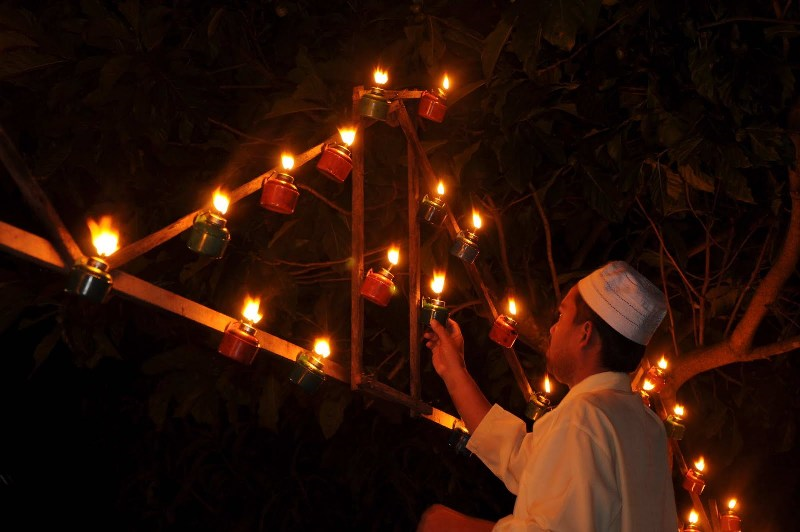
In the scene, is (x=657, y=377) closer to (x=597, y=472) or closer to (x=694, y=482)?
(x=694, y=482)

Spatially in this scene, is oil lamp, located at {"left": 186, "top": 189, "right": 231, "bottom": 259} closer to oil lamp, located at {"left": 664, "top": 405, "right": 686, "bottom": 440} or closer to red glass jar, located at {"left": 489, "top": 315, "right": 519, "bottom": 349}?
red glass jar, located at {"left": 489, "top": 315, "right": 519, "bottom": 349}

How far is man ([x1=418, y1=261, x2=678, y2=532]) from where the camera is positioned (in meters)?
1.57

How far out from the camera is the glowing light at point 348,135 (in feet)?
7.41

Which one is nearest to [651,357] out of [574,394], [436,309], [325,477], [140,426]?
[436,309]

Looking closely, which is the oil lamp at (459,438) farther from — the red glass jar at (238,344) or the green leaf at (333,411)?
the red glass jar at (238,344)

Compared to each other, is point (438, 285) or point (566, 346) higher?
point (438, 285)

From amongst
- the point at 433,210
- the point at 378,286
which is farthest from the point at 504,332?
the point at 378,286

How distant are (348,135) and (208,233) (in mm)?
666

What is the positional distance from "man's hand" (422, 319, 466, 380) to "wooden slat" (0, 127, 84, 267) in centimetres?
125

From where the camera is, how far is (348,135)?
2.28 m

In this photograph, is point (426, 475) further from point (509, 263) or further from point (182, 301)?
point (182, 301)

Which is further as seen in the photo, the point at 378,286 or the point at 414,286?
the point at 414,286

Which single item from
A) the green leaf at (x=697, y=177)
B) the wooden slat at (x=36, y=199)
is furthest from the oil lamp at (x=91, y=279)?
the green leaf at (x=697, y=177)

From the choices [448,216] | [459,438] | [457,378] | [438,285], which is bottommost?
[459,438]
